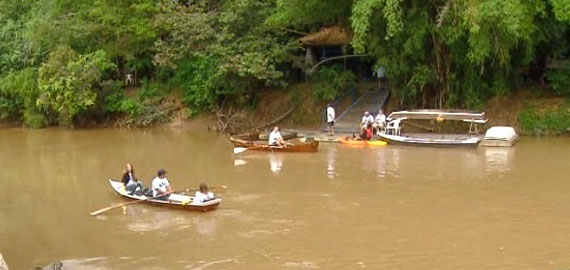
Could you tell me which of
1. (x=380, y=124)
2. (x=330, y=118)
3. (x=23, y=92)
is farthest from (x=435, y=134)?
(x=23, y=92)

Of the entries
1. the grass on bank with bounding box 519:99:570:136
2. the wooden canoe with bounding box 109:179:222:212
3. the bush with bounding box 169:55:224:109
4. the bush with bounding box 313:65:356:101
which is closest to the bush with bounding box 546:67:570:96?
the grass on bank with bounding box 519:99:570:136

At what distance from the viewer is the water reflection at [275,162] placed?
22473 millimetres

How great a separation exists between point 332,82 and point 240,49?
181 inches

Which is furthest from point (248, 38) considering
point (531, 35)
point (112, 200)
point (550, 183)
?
point (550, 183)

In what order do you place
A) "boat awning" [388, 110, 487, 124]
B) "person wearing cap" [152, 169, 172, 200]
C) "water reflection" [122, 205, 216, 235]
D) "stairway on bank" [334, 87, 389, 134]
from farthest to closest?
"stairway on bank" [334, 87, 389, 134] < "boat awning" [388, 110, 487, 124] < "person wearing cap" [152, 169, 172, 200] < "water reflection" [122, 205, 216, 235]

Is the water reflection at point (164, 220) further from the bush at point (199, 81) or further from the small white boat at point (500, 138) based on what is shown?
the bush at point (199, 81)

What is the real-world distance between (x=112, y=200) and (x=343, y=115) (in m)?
14.8

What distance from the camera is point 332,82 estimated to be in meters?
33.1

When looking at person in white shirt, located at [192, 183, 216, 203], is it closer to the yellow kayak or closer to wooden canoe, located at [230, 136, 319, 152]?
wooden canoe, located at [230, 136, 319, 152]

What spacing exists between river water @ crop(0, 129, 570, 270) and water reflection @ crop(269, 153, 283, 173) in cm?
4

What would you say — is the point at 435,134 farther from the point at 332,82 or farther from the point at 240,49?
the point at 240,49

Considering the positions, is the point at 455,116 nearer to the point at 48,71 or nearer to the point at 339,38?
the point at 339,38

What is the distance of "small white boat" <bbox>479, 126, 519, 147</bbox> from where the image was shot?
25.4 meters

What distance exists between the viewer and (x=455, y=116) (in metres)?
27.2
